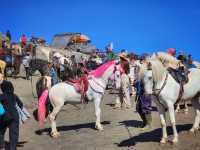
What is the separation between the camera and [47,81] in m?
18.3

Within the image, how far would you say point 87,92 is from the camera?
15219 millimetres

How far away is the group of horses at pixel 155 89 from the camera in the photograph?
461 inches

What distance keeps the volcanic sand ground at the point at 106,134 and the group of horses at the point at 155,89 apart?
1.49ft

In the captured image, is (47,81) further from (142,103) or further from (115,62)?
(142,103)

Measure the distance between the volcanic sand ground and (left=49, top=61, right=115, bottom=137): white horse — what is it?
2.19 ft

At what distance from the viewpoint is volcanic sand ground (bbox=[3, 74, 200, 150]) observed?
1220cm

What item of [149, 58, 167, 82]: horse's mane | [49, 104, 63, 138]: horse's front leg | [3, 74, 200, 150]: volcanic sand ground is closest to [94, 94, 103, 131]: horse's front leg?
[3, 74, 200, 150]: volcanic sand ground

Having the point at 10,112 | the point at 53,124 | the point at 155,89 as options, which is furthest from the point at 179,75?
the point at 10,112

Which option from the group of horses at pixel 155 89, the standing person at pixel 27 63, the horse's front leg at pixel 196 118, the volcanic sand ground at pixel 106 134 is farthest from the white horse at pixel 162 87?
the standing person at pixel 27 63

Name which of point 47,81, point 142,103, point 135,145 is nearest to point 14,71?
point 47,81

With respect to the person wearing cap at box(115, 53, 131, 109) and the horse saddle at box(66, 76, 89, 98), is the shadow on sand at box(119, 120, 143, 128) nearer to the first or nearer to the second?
the horse saddle at box(66, 76, 89, 98)

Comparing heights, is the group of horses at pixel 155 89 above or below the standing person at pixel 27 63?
below

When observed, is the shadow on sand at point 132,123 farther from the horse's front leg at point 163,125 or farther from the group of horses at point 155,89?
the horse's front leg at point 163,125

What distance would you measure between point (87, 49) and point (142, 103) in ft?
109
